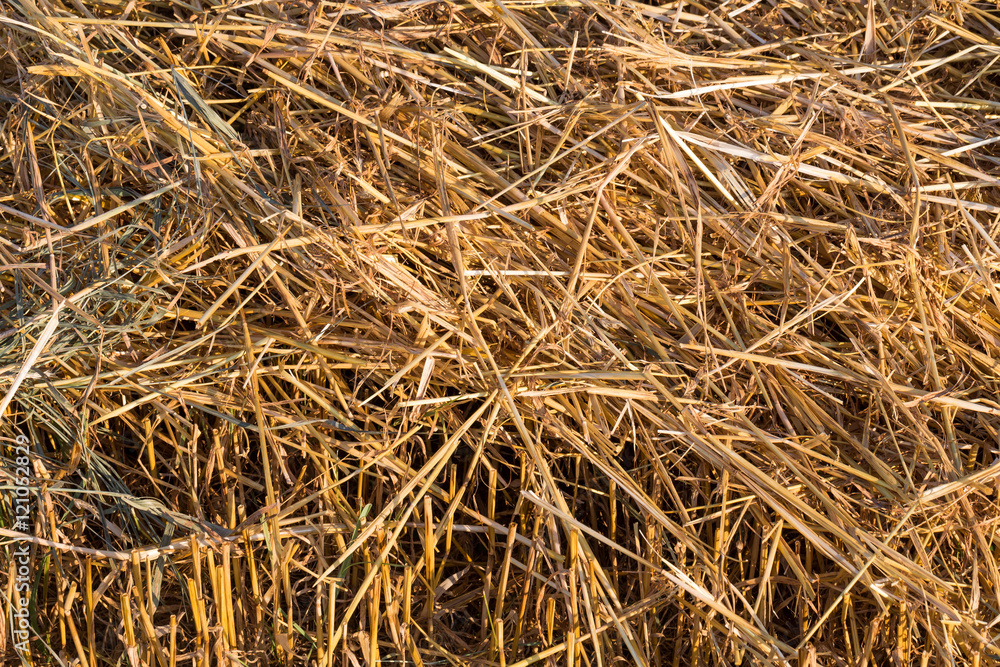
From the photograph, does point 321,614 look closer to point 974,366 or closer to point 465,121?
point 465,121

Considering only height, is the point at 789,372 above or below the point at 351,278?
below

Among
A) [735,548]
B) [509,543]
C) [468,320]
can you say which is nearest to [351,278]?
[468,320]

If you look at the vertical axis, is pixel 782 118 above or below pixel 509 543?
above

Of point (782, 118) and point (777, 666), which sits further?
point (782, 118)

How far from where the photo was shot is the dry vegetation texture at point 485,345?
0.87 metres

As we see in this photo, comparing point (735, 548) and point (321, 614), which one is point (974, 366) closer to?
point (735, 548)

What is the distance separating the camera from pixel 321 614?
0.88 m

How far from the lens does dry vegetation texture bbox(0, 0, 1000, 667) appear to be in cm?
87

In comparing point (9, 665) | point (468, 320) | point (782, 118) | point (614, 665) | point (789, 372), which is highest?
point (782, 118)

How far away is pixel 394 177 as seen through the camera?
3.07 feet

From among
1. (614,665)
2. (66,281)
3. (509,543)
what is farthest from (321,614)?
(66,281)

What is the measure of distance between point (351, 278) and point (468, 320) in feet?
0.49

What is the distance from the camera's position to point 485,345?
84cm

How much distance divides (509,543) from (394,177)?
1.57 feet
